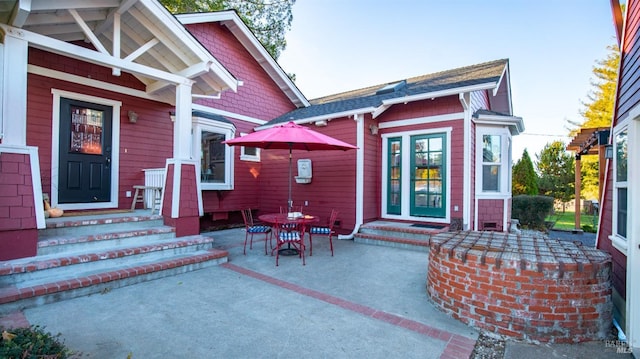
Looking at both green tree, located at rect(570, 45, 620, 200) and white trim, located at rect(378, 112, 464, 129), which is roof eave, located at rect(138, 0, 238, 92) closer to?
white trim, located at rect(378, 112, 464, 129)

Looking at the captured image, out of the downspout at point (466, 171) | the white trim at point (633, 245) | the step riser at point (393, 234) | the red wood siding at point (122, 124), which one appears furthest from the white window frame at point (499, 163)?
the red wood siding at point (122, 124)

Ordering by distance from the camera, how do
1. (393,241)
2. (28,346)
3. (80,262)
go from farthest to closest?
(393,241) < (80,262) < (28,346)

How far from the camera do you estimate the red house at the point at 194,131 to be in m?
3.80

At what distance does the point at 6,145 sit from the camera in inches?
136

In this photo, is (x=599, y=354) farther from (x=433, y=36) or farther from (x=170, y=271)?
(x=433, y=36)

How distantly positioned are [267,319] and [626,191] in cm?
386

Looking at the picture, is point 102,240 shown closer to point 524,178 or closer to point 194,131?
point 194,131

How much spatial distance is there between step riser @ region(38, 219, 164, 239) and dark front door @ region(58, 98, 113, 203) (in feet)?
5.96

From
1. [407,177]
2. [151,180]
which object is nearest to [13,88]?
[151,180]

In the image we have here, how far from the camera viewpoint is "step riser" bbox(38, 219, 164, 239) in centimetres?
401

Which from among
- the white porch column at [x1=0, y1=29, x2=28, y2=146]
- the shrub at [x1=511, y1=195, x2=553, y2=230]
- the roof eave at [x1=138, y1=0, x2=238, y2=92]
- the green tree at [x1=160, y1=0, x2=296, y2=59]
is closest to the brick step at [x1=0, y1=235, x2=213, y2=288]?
the white porch column at [x1=0, y1=29, x2=28, y2=146]

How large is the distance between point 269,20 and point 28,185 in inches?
577

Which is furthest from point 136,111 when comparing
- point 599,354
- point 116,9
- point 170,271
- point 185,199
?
point 599,354

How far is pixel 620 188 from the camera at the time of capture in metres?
3.21
